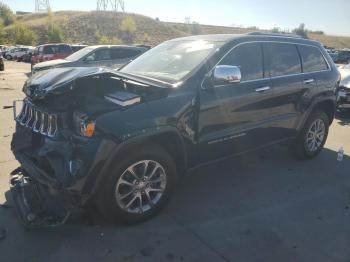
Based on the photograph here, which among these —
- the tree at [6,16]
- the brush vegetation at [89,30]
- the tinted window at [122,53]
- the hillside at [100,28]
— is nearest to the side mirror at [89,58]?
the tinted window at [122,53]

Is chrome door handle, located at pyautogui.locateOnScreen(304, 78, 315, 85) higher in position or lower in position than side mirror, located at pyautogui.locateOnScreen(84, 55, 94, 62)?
higher

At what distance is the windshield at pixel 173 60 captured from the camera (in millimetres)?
3969

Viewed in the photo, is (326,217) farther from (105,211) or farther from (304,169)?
(105,211)

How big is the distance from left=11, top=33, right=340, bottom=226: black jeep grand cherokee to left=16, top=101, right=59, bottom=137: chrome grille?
0.01 m

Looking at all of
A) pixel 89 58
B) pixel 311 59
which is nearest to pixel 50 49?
pixel 89 58

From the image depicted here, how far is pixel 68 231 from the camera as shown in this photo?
11.3 feet

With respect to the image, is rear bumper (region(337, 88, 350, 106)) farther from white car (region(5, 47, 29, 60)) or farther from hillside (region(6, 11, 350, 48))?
hillside (region(6, 11, 350, 48))

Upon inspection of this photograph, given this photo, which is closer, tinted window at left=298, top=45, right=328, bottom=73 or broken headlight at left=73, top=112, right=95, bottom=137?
broken headlight at left=73, top=112, right=95, bottom=137

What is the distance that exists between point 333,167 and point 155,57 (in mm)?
3215

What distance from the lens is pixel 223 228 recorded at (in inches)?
143

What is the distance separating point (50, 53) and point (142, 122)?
1884cm

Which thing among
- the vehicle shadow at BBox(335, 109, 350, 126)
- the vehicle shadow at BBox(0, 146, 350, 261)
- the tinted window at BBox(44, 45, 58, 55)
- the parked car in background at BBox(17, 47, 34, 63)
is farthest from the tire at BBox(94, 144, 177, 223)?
the parked car in background at BBox(17, 47, 34, 63)

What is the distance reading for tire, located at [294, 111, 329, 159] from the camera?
219 inches

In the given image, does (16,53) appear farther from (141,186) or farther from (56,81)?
(141,186)
